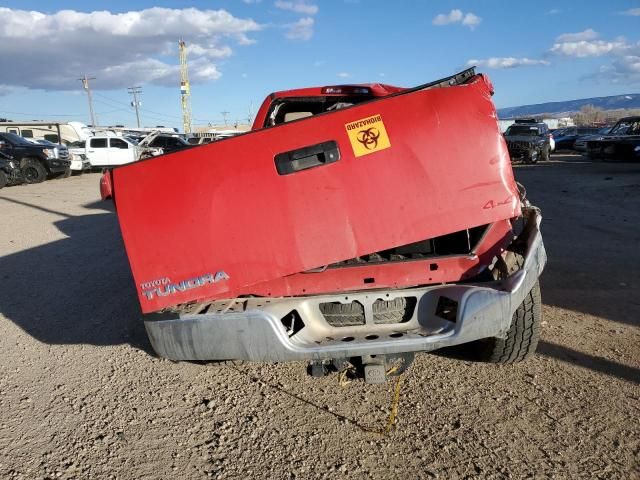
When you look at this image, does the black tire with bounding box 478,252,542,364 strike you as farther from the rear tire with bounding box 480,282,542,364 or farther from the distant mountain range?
the distant mountain range

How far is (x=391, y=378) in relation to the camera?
331 cm

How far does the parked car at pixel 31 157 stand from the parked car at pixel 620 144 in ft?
68.6

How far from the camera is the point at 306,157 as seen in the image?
8.49 feet

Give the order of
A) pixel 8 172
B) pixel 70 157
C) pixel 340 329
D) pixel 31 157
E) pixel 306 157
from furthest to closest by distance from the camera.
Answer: pixel 70 157 < pixel 31 157 < pixel 8 172 < pixel 340 329 < pixel 306 157

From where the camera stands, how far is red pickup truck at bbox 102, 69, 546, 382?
2588 mm

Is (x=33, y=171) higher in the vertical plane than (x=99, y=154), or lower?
lower

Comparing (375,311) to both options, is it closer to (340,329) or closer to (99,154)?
(340,329)

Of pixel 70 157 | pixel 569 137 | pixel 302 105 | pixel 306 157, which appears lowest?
pixel 569 137

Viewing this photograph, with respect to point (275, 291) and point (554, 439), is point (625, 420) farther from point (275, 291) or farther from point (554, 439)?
point (275, 291)

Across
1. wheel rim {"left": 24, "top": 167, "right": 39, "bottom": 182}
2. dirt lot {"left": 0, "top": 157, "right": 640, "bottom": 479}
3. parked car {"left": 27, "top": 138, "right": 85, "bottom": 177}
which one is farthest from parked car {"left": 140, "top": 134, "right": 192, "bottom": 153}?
dirt lot {"left": 0, "top": 157, "right": 640, "bottom": 479}

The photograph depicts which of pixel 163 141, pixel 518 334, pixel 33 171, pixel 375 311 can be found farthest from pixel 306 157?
pixel 163 141

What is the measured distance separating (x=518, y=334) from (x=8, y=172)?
19961 millimetres

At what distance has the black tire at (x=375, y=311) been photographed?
2.91 meters

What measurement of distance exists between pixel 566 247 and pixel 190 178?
5680mm
